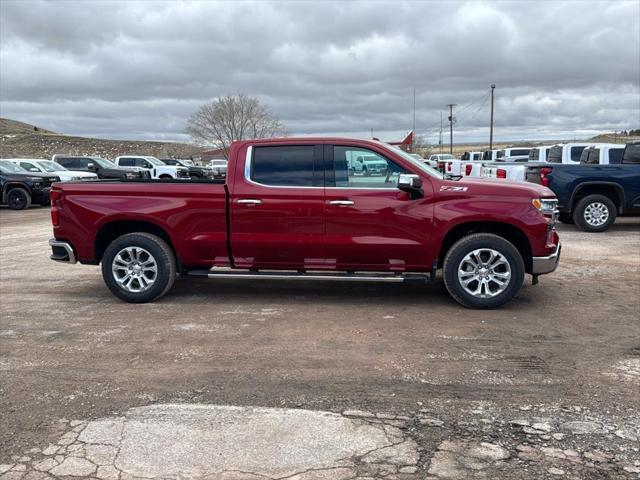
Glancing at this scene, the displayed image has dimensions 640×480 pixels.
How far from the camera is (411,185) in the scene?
19.3ft

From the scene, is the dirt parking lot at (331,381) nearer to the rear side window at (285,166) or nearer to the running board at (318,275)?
the running board at (318,275)

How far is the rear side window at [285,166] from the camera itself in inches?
245

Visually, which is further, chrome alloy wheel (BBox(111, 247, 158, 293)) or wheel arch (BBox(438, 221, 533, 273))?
chrome alloy wheel (BBox(111, 247, 158, 293))

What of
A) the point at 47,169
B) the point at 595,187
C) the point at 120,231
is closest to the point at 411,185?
the point at 120,231

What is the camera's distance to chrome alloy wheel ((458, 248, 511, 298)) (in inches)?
236

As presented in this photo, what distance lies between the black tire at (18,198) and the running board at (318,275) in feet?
51.6

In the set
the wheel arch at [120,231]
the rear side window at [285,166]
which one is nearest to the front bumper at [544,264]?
the rear side window at [285,166]

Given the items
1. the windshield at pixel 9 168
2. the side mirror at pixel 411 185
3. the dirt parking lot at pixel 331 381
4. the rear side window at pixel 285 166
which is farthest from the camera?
the windshield at pixel 9 168

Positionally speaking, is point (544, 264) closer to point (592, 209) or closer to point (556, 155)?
point (592, 209)

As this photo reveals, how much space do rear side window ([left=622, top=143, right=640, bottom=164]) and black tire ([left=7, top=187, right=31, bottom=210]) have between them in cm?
1823

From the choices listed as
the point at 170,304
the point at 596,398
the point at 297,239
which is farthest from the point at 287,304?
the point at 596,398

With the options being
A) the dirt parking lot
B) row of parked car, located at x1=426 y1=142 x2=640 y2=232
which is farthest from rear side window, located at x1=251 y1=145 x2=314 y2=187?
row of parked car, located at x1=426 y1=142 x2=640 y2=232

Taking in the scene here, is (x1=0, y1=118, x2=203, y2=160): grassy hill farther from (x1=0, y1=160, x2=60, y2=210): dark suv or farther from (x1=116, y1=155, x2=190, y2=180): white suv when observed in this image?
(x1=0, y1=160, x2=60, y2=210): dark suv

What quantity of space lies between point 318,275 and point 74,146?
3802 inches
